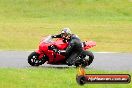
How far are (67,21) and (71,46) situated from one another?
25.6 metres

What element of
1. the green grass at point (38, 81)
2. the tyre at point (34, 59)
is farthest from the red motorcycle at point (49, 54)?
the green grass at point (38, 81)

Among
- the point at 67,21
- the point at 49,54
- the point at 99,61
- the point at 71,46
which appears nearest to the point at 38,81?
the point at 71,46

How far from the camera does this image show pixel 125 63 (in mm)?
17844

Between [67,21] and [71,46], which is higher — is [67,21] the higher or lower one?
the lower one

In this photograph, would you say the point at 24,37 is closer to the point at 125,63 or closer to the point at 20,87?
the point at 125,63

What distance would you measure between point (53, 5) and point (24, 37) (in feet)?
81.6

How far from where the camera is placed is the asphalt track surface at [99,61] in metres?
16.8

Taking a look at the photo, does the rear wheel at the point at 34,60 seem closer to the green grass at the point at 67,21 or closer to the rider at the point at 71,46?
the rider at the point at 71,46

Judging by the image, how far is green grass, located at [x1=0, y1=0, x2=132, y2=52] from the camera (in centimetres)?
2672

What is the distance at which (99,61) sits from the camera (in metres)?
18.3

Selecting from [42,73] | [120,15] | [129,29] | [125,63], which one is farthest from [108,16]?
[42,73]

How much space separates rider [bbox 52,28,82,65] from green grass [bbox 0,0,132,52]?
7.08m

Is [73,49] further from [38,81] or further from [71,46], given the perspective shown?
[38,81]

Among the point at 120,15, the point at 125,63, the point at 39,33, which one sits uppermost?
the point at 125,63
